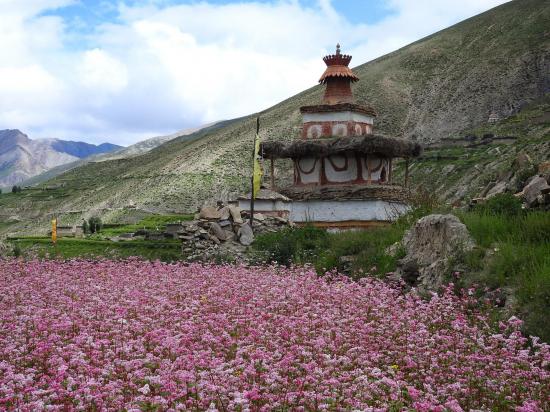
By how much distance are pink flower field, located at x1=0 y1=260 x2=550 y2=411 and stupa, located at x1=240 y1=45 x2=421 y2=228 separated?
18.7 meters

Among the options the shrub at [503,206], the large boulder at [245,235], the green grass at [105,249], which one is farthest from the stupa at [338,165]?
the shrub at [503,206]

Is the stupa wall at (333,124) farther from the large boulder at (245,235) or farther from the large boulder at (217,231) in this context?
the large boulder at (217,231)

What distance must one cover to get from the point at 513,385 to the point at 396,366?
3.95ft

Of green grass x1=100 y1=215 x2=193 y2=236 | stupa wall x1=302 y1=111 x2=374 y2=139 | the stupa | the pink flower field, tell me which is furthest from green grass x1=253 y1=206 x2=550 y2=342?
stupa wall x1=302 y1=111 x2=374 y2=139

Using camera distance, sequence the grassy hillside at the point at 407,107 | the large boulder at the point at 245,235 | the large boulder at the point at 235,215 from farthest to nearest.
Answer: the grassy hillside at the point at 407,107, the large boulder at the point at 235,215, the large boulder at the point at 245,235

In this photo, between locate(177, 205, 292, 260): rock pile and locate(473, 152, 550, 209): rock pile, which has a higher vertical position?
locate(473, 152, 550, 209): rock pile

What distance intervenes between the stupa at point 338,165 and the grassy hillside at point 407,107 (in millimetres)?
32492

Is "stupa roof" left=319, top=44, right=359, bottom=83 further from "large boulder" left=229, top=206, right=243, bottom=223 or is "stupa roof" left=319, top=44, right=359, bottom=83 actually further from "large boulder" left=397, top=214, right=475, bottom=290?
"large boulder" left=397, top=214, right=475, bottom=290

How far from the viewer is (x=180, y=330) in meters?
8.74

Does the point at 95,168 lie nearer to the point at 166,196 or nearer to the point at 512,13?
the point at 166,196

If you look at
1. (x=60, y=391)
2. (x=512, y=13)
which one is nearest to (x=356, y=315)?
(x=60, y=391)

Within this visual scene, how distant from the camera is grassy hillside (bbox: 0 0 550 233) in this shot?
72.7 m

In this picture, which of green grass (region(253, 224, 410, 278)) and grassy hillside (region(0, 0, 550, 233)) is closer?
green grass (region(253, 224, 410, 278))

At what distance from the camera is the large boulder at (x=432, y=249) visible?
40.3 feet
